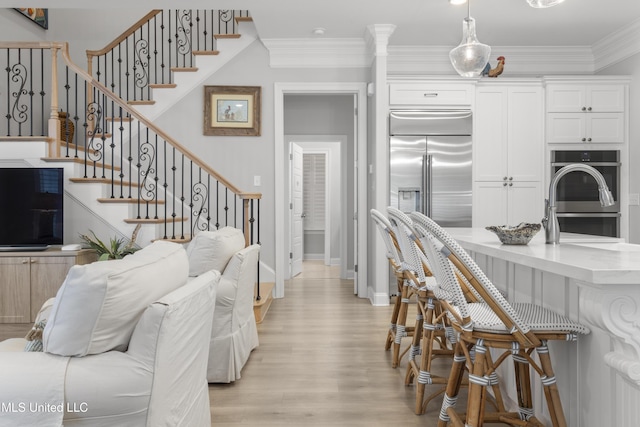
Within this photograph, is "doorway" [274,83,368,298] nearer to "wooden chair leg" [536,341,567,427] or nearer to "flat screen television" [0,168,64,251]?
"flat screen television" [0,168,64,251]

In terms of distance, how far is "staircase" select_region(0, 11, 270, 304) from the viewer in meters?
4.78

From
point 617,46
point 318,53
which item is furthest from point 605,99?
point 318,53

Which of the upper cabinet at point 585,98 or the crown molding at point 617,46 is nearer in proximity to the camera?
the crown molding at point 617,46

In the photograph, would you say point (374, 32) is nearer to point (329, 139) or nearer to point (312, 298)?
point (329, 139)

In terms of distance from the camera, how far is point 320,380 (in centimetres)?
293

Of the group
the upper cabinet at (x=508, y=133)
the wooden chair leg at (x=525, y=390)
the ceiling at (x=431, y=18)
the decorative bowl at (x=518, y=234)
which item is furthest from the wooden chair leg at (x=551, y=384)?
the upper cabinet at (x=508, y=133)

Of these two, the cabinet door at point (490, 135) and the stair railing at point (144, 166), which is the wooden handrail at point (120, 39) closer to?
the stair railing at point (144, 166)

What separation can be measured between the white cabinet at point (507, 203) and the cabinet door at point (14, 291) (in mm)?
4397

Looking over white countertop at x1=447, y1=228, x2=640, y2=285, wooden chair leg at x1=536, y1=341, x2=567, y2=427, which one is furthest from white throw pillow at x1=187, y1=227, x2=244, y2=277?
wooden chair leg at x1=536, y1=341, x2=567, y2=427

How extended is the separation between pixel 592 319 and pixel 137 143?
5390mm

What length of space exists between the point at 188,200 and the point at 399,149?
2525mm

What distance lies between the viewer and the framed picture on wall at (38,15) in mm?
6170

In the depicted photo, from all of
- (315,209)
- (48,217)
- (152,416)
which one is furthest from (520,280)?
(315,209)

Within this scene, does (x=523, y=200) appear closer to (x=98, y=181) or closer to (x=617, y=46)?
(x=617, y=46)
